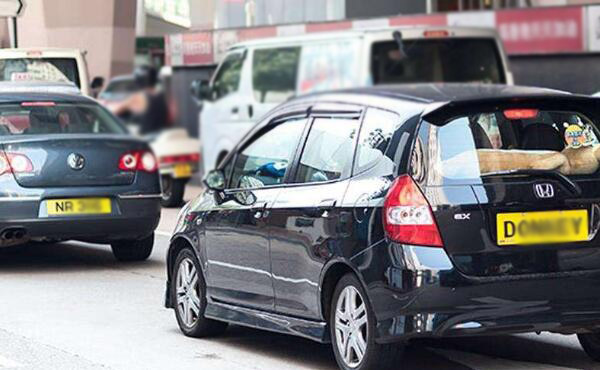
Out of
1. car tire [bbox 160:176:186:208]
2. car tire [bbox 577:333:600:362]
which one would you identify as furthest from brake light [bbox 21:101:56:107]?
car tire [bbox 160:176:186:208]

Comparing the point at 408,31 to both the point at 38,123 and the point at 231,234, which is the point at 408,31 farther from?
the point at 231,234

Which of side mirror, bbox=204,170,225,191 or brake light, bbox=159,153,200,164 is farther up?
side mirror, bbox=204,170,225,191

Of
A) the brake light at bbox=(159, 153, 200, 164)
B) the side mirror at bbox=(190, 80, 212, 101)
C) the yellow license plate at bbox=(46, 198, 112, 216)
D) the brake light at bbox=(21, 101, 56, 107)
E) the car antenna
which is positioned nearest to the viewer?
the yellow license plate at bbox=(46, 198, 112, 216)

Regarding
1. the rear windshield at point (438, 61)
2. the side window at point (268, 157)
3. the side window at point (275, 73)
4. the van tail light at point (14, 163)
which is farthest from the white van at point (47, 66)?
the side window at point (268, 157)

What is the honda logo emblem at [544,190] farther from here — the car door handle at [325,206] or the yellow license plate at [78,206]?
the yellow license plate at [78,206]

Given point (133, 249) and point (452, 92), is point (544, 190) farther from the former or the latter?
point (133, 249)

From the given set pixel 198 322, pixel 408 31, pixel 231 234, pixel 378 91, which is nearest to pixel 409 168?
pixel 378 91

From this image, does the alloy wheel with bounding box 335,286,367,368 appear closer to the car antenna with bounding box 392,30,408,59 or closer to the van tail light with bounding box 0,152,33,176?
the van tail light with bounding box 0,152,33,176

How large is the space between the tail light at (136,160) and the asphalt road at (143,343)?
979mm

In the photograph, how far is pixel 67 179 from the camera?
40.2ft

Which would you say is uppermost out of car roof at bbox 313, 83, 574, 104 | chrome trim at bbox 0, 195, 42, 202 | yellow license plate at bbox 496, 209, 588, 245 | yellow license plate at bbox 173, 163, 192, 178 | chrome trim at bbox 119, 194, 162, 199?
car roof at bbox 313, 83, 574, 104

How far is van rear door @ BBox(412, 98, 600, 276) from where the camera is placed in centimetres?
726

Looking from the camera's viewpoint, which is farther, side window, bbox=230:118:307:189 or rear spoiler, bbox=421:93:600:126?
side window, bbox=230:118:307:189

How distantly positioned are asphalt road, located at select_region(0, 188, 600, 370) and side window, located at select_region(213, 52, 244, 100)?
24.1 ft
